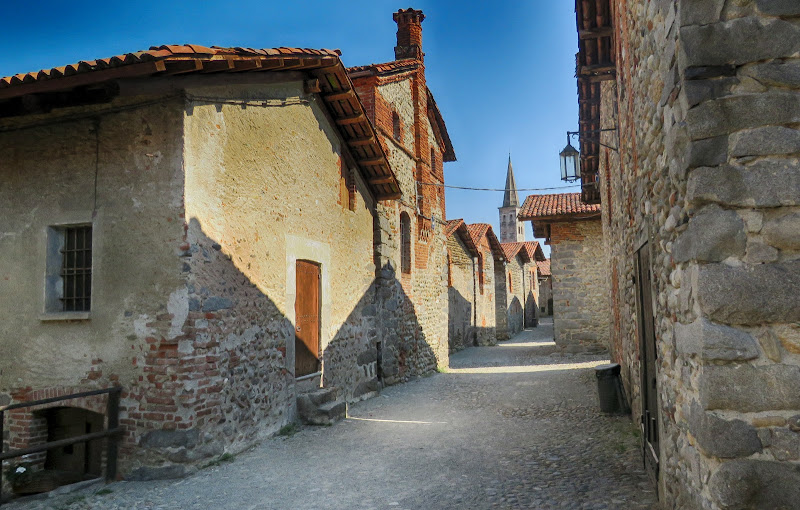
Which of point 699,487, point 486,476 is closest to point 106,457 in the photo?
point 486,476

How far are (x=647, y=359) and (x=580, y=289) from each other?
11120 mm

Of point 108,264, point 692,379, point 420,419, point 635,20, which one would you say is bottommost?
point 420,419

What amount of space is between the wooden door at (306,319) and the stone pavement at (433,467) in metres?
0.98

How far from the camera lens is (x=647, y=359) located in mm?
4488

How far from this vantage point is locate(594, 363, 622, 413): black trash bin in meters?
7.27

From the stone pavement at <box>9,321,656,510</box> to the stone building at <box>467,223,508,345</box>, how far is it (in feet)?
42.3

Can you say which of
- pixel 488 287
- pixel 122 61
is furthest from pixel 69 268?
pixel 488 287

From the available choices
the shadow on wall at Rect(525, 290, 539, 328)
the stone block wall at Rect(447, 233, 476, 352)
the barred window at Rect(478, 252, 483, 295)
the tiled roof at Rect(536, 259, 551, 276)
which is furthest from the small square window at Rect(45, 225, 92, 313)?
the tiled roof at Rect(536, 259, 551, 276)

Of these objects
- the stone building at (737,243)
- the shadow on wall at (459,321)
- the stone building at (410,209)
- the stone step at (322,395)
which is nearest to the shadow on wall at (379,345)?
the stone building at (410,209)

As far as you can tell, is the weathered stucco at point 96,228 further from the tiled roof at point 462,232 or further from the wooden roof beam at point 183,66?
the tiled roof at point 462,232

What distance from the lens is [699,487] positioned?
2.65 m

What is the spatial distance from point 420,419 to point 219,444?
9.98ft

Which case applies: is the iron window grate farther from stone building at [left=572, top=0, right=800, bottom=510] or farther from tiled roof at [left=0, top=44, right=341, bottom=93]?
stone building at [left=572, top=0, right=800, bottom=510]

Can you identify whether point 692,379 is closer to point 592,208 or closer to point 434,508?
point 434,508
